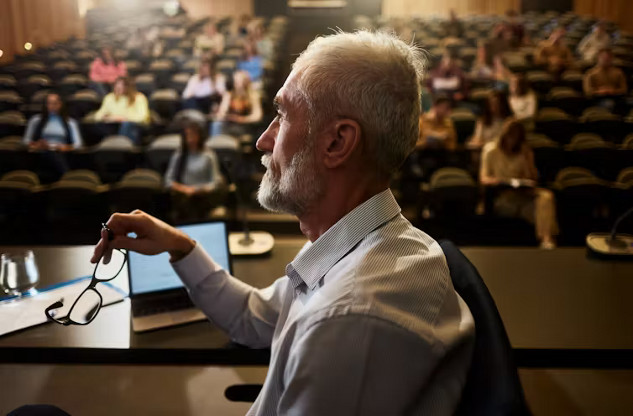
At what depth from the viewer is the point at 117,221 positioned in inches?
51.8

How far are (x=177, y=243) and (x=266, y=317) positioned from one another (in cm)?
28

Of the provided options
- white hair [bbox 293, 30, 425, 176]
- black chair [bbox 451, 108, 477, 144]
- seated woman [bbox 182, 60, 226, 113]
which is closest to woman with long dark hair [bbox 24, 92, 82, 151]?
seated woman [bbox 182, 60, 226, 113]

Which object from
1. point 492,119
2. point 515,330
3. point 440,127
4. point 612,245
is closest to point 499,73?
point 492,119

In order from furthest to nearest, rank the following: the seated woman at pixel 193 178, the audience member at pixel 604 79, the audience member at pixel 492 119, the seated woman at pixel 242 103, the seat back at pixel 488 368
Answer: the audience member at pixel 604 79, the seated woman at pixel 242 103, the audience member at pixel 492 119, the seated woman at pixel 193 178, the seat back at pixel 488 368

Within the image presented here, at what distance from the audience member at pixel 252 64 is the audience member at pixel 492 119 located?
392cm

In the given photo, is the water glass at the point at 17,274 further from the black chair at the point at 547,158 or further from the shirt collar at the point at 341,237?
the black chair at the point at 547,158

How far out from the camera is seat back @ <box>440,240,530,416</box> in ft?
2.48

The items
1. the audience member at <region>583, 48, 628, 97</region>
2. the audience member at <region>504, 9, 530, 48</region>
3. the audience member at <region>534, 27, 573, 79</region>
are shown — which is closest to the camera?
the audience member at <region>583, 48, 628, 97</region>

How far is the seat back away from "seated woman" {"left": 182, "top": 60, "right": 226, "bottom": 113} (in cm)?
670

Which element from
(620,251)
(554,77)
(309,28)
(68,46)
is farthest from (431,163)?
(309,28)

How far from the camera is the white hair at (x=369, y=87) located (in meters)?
1.02

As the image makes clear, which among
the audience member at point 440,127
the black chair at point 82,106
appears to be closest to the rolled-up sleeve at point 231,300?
the audience member at point 440,127

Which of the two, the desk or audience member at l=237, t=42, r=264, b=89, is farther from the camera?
audience member at l=237, t=42, r=264, b=89

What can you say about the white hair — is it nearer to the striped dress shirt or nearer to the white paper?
the striped dress shirt
